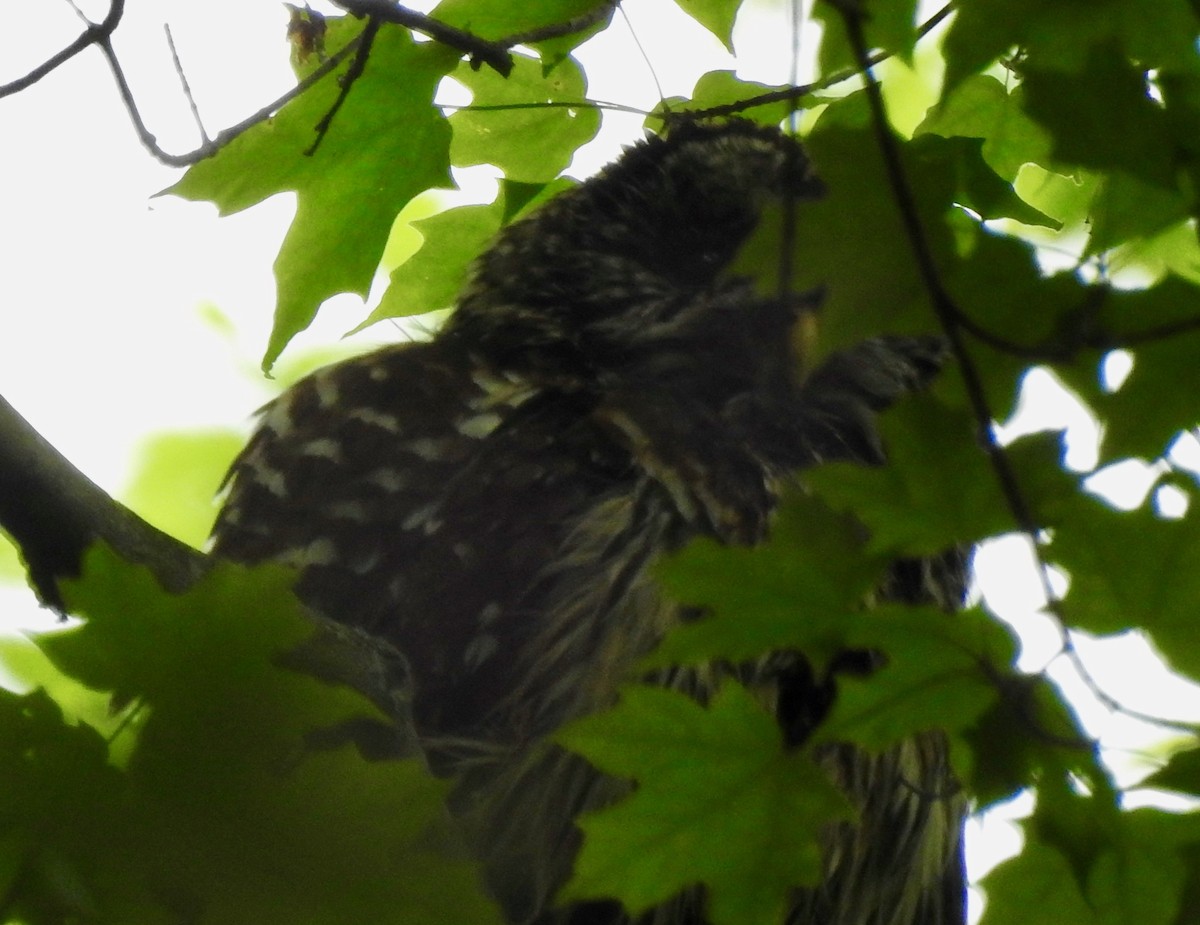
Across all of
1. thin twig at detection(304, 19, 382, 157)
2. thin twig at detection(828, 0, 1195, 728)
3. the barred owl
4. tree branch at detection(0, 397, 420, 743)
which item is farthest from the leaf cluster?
thin twig at detection(304, 19, 382, 157)

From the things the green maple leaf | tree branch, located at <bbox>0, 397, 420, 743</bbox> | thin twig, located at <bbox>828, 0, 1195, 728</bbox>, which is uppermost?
the green maple leaf

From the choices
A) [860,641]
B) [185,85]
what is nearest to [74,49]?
[185,85]

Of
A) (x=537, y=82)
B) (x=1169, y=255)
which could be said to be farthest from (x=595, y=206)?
(x=1169, y=255)

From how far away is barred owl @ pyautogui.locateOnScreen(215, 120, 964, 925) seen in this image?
80.1 inches

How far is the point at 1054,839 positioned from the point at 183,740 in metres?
0.71

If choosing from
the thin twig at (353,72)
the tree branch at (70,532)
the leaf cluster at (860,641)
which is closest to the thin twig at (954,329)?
the leaf cluster at (860,641)

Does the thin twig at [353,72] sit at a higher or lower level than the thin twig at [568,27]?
lower

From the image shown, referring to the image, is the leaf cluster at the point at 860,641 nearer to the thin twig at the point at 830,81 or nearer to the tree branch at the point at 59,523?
the thin twig at the point at 830,81

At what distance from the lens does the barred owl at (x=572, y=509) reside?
2.04 metres

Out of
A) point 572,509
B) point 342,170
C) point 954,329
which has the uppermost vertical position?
point 342,170

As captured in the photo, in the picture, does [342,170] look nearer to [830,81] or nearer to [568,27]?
[568,27]

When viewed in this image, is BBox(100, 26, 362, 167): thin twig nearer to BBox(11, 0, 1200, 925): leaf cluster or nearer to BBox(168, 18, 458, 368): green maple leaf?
BBox(168, 18, 458, 368): green maple leaf

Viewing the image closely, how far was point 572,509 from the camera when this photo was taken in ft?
7.25

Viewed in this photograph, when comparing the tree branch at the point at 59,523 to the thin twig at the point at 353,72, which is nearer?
the tree branch at the point at 59,523
